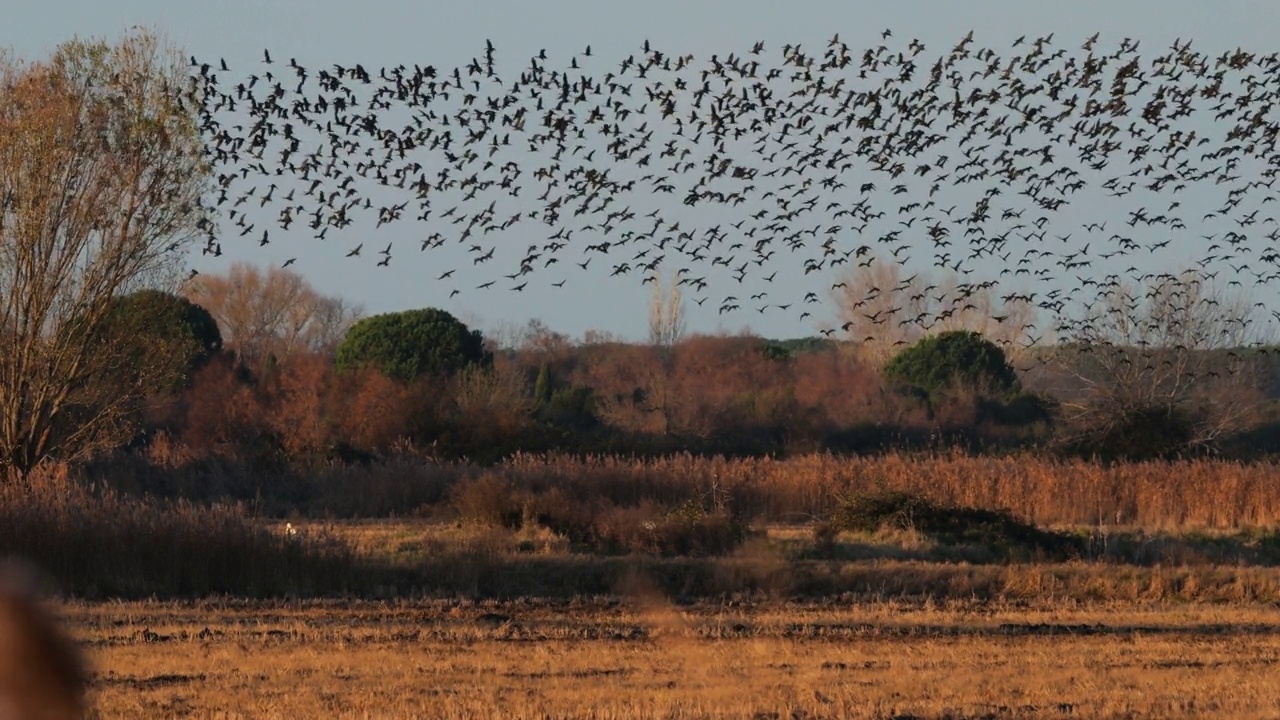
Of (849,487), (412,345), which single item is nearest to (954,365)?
(412,345)

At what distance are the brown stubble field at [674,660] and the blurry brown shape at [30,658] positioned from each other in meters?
7.73

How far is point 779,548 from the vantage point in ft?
71.3

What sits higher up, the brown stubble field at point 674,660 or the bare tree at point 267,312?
the bare tree at point 267,312

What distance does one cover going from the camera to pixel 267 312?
78.2m

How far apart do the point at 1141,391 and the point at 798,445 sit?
35.5ft

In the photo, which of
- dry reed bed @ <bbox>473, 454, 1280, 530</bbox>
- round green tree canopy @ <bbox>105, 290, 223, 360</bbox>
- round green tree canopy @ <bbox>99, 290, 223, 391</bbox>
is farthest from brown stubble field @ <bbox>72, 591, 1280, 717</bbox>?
dry reed bed @ <bbox>473, 454, 1280, 530</bbox>

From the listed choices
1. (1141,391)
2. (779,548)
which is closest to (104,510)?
(779,548)

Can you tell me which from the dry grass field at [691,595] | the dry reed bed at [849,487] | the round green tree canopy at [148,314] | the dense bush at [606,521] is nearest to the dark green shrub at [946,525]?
the dry grass field at [691,595]

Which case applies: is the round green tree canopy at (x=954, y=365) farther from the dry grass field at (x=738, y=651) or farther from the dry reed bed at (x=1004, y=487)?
Result: the dry grass field at (x=738, y=651)

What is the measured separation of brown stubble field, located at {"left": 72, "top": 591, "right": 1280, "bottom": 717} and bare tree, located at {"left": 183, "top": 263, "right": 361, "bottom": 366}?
58253 mm

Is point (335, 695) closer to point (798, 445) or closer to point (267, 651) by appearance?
point (267, 651)

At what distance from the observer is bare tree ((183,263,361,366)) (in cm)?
7525

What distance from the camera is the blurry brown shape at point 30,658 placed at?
0.79 meters

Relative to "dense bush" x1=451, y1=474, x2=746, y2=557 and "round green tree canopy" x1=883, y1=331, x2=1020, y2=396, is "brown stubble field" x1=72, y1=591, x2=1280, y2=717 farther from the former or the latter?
"round green tree canopy" x1=883, y1=331, x2=1020, y2=396
